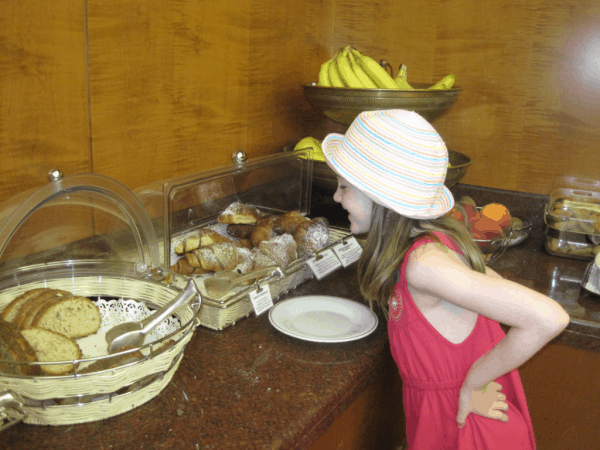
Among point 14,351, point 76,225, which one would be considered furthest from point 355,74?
point 14,351

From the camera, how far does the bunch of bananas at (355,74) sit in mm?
1529

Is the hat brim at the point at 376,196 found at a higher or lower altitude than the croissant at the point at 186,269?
higher

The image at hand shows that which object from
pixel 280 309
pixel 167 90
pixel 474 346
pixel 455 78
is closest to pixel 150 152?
pixel 167 90

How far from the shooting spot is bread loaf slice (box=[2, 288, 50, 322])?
0.79 meters

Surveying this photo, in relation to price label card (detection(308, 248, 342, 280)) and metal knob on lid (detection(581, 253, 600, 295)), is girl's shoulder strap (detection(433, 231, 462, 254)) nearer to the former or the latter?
price label card (detection(308, 248, 342, 280))

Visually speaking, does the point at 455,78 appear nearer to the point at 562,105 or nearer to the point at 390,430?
the point at 562,105

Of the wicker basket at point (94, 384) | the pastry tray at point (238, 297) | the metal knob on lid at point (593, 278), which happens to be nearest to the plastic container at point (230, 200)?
the pastry tray at point (238, 297)

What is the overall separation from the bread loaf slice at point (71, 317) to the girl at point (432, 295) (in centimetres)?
44

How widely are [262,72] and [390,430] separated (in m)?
1.01

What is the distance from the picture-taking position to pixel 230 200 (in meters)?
1.26

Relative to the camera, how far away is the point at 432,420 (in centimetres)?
98

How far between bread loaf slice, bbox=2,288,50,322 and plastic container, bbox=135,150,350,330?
10.1 inches

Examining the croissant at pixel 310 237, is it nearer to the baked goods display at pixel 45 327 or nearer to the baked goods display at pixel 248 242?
the baked goods display at pixel 248 242

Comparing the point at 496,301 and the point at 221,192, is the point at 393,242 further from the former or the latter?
the point at 221,192
